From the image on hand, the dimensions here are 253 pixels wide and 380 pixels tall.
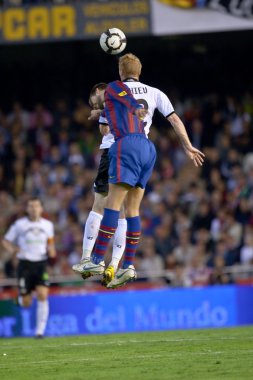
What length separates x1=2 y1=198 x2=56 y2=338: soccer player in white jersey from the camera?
55.3ft

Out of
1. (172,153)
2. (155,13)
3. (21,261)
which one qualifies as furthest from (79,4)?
(21,261)

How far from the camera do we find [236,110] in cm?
2370

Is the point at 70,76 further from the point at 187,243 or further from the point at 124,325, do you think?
the point at 124,325

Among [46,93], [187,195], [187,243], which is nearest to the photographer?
[187,243]

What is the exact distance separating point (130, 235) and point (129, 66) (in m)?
1.90

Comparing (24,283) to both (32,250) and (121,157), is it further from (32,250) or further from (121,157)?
(121,157)

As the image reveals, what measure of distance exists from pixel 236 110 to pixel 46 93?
5306 mm

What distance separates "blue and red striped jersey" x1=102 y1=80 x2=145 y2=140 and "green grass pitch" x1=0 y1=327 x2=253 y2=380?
2403 millimetres

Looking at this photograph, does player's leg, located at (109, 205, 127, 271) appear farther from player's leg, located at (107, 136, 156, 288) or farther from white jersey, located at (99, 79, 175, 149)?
white jersey, located at (99, 79, 175, 149)

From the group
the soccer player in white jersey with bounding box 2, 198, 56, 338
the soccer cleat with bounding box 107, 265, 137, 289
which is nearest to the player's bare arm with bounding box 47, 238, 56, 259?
the soccer player in white jersey with bounding box 2, 198, 56, 338

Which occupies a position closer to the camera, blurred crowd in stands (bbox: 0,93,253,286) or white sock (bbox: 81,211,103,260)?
white sock (bbox: 81,211,103,260)

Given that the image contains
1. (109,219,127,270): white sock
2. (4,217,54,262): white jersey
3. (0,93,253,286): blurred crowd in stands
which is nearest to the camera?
(109,219,127,270): white sock

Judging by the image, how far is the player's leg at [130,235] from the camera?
1152cm

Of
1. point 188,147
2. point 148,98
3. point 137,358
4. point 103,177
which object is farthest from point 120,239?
point 137,358
